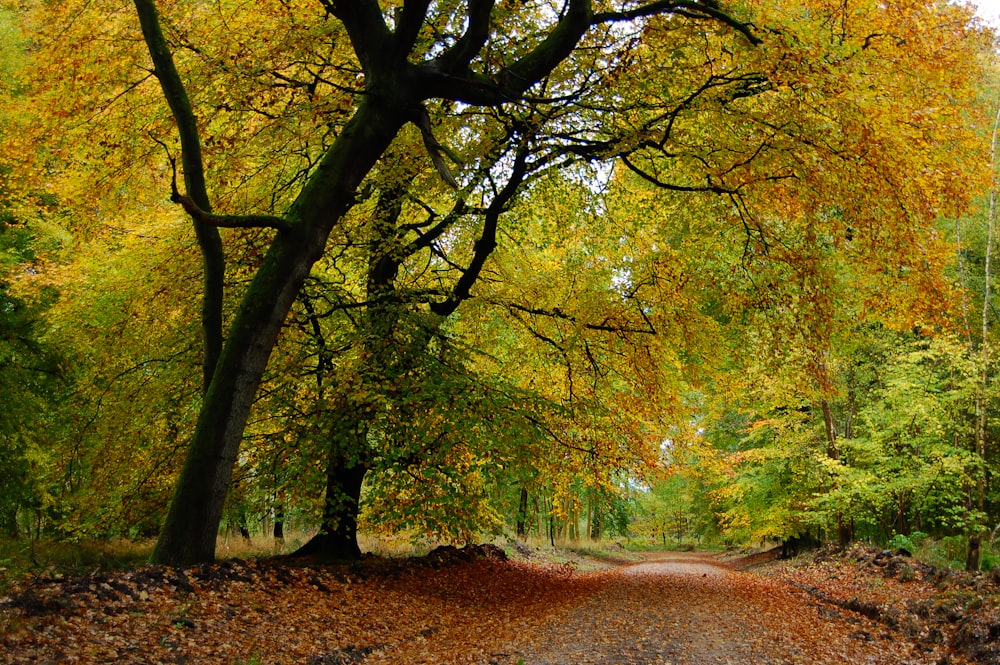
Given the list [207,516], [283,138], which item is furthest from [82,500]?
[283,138]

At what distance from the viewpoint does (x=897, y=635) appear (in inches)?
322

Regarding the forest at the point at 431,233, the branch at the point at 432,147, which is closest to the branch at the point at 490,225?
the forest at the point at 431,233

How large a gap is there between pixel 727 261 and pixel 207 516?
9.66m

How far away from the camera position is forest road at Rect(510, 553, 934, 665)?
6.63 meters

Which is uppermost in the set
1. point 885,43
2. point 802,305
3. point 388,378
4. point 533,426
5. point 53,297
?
point 885,43

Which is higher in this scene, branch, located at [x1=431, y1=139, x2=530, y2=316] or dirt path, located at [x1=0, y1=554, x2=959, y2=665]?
branch, located at [x1=431, y1=139, x2=530, y2=316]

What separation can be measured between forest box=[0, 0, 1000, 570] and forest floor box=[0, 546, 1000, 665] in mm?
1039

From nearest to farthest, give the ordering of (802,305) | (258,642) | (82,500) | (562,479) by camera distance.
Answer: (258,642) → (802,305) → (82,500) → (562,479)

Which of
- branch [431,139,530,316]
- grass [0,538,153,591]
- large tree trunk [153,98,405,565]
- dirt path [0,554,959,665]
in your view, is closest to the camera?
dirt path [0,554,959,665]

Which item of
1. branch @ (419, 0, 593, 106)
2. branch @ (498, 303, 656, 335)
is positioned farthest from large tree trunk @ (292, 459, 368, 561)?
branch @ (419, 0, 593, 106)

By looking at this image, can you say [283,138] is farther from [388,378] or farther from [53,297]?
[53,297]

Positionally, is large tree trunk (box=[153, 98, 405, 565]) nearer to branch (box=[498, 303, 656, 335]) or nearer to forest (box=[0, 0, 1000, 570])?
forest (box=[0, 0, 1000, 570])

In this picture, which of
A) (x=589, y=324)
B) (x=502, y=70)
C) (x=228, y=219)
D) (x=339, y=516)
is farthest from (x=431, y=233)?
(x=339, y=516)

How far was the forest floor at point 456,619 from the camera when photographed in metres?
5.32
